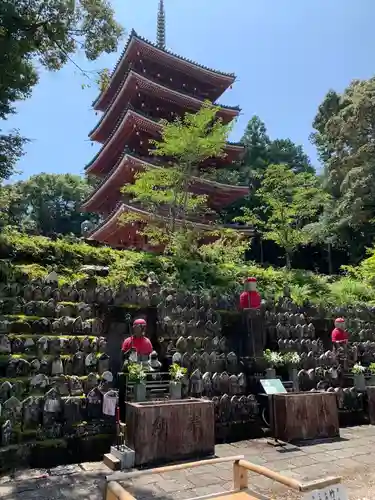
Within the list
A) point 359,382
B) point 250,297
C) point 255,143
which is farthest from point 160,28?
point 359,382

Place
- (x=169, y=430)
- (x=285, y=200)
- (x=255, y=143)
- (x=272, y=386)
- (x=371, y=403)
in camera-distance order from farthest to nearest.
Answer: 1. (x=255, y=143)
2. (x=285, y=200)
3. (x=371, y=403)
4. (x=272, y=386)
5. (x=169, y=430)

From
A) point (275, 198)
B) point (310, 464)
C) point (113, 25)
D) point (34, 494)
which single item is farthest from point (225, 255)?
point (34, 494)

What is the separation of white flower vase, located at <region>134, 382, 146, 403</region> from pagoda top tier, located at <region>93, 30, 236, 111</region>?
1681 centimetres

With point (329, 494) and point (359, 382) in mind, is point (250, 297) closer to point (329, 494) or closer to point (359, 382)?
point (359, 382)

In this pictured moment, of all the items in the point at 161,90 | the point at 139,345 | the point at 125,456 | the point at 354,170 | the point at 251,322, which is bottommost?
the point at 125,456

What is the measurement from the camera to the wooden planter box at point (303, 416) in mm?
6699

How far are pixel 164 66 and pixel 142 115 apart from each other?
13.5 ft

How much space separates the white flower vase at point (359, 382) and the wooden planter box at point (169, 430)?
422 cm

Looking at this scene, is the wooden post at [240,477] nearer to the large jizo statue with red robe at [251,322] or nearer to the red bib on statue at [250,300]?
the large jizo statue with red robe at [251,322]

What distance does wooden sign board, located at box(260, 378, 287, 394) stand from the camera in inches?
277

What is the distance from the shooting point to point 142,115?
18062 mm

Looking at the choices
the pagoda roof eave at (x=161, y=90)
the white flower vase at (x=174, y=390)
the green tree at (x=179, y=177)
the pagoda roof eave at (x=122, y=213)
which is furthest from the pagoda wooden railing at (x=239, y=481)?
the pagoda roof eave at (x=161, y=90)

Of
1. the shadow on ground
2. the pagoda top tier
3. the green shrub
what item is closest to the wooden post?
the shadow on ground

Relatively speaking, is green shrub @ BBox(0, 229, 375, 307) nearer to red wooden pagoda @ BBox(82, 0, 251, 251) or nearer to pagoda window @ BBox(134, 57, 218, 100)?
red wooden pagoda @ BBox(82, 0, 251, 251)
